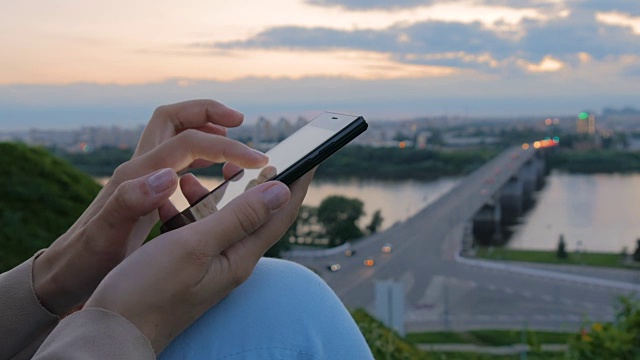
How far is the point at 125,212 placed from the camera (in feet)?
1.73

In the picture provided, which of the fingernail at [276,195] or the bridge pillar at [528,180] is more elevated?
the fingernail at [276,195]

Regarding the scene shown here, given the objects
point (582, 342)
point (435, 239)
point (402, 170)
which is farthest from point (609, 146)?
point (582, 342)

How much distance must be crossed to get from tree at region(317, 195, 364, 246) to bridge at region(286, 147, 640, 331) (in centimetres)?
38

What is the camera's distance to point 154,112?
2.41 ft

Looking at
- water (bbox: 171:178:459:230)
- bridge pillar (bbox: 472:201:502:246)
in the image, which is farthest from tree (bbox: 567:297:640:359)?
bridge pillar (bbox: 472:201:502:246)

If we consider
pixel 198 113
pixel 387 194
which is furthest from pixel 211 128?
pixel 387 194

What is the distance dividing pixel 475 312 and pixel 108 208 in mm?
10628

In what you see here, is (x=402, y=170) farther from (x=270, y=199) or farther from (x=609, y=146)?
(x=270, y=199)

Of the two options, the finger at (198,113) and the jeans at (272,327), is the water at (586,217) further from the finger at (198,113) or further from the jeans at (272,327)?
the jeans at (272,327)

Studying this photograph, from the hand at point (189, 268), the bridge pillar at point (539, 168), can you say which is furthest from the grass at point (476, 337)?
the bridge pillar at point (539, 168)

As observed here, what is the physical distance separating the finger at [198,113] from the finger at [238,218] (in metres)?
0.23

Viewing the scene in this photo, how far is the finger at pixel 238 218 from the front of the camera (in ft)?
1.50

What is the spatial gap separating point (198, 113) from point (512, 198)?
2124 centimetres

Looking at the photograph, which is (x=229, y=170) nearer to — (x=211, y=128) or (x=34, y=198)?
(x=211, y=128)
